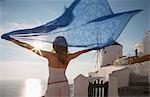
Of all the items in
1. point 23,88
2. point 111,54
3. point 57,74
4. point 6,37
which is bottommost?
point 23,88

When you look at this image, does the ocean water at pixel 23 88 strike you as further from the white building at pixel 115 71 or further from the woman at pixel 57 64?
the white building at pixel 115 71

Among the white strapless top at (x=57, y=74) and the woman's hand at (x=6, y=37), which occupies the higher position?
the woman's hand at (x=6, y=37)

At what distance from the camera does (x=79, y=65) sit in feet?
6.32

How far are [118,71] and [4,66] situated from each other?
0.88 meters

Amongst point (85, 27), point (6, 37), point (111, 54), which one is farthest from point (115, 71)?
point (6, 37)

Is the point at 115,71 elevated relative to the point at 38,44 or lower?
lower

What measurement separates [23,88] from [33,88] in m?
0.08

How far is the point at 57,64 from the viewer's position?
195 centimetres

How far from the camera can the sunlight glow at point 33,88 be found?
1.91 m

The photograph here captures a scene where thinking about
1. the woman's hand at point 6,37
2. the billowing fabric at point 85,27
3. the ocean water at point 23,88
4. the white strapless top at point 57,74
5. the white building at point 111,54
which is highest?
the billowing fabric at point 85,27

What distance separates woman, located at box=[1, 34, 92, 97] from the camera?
194 centimetres

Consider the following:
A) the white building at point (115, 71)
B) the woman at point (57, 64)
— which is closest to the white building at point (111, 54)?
the white building at point (115, 71)

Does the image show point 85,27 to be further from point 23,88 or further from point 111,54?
point 23,88

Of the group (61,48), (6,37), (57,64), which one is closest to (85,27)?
(61,48)
